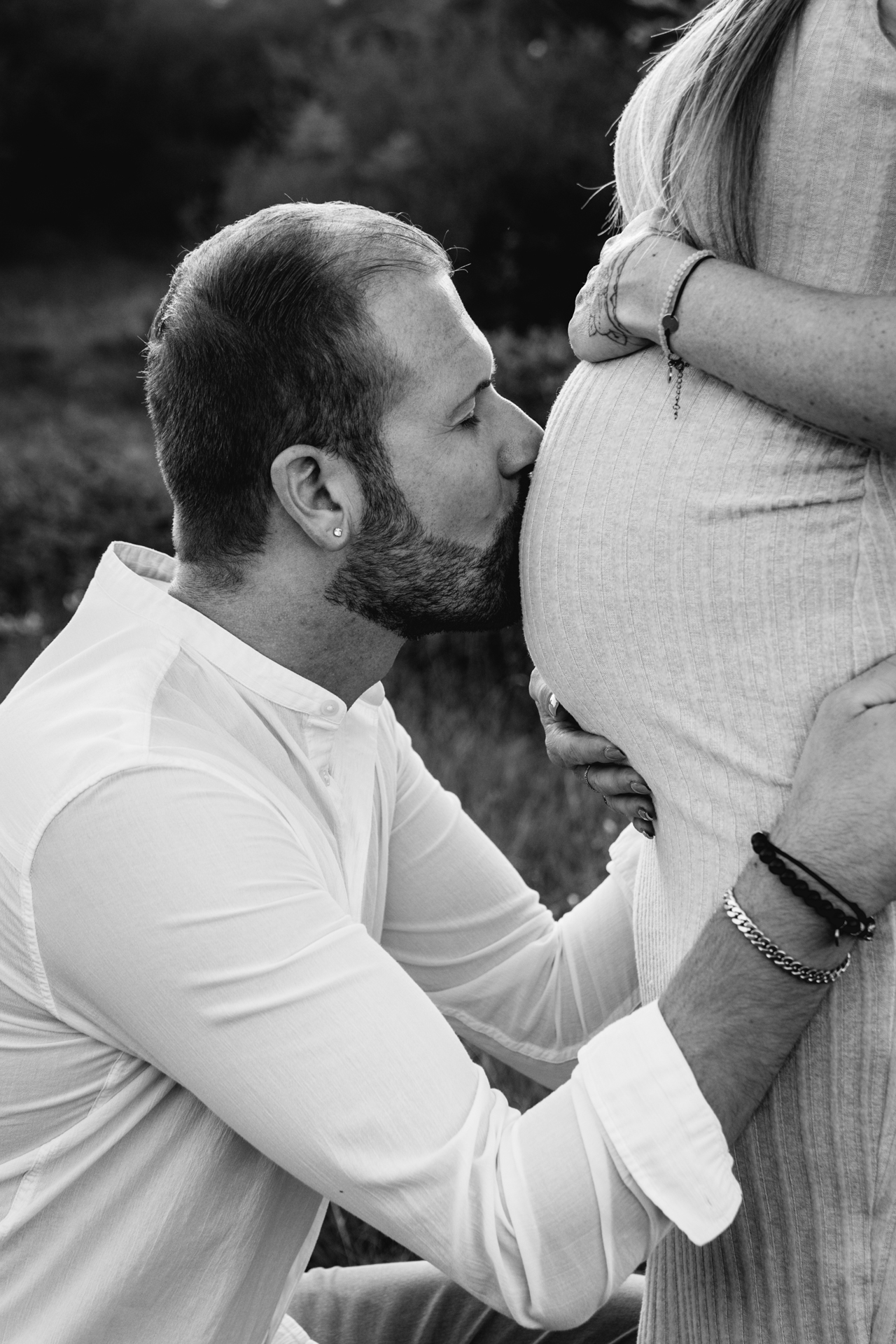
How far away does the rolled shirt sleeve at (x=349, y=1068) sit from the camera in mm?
1683

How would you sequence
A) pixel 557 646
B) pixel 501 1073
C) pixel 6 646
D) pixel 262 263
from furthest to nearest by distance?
pixel 6 646 < pixel 501 1073 < pixel 262 263 < pixel 557 646

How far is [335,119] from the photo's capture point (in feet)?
39.6

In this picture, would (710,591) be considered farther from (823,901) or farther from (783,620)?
(823,901)

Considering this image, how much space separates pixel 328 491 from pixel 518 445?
279 mm

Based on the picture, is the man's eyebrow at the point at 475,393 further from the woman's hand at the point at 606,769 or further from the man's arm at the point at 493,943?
the man's arm at the point at 493,943

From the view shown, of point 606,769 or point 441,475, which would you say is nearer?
point 606,769

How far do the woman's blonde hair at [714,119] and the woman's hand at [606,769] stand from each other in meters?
0.65

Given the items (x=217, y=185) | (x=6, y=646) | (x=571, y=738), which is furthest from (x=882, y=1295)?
(x=217, y=185)

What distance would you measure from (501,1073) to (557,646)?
74.9 inches

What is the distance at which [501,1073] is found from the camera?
3627mm

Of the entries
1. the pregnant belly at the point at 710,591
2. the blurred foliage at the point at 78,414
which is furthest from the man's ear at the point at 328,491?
the blurred foliage at the point at 78,414

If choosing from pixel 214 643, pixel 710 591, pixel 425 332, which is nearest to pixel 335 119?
pixel 425 332

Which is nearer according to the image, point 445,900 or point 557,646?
point 557,646

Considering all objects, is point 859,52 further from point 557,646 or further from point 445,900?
point 445,900
